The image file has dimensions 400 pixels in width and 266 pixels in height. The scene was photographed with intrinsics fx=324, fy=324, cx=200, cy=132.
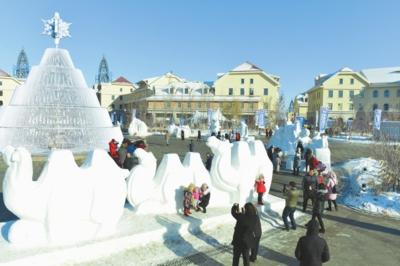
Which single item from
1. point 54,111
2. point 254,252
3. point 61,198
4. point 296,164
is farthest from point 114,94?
point 254,252

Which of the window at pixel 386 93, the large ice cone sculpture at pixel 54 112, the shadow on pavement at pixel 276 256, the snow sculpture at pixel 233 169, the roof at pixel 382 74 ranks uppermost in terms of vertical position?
the roof at pixel 382 74

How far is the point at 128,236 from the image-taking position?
6.92 m

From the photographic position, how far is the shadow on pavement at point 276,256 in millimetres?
6664

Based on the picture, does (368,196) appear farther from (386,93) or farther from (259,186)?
(386,93)

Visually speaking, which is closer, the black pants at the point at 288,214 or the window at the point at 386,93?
the black pants at the point at 288,214

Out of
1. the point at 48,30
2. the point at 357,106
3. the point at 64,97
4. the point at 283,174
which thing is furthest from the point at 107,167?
the point at 357,106

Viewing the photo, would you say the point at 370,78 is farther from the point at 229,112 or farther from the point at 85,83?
the point at 85,83

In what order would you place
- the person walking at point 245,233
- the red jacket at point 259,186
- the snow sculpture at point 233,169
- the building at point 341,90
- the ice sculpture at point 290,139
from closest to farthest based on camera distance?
the person walking at point 245,233
the snow sculpture at point 233,169
the red jacket at point 259,186
the ice sculpture at point 290,139
the building at point 341,90

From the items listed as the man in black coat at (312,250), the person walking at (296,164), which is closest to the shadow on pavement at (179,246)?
the man in black coat at (312,250)

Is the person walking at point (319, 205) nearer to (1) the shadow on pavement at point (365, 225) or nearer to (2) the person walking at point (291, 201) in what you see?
(2) the person walking at point (291, 201)

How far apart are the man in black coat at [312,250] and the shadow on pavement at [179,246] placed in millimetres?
2193

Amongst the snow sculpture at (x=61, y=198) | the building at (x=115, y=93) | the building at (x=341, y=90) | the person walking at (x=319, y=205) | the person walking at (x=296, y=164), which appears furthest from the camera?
the building at (x=115, y=93)

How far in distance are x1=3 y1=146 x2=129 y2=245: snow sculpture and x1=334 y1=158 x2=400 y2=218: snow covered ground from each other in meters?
8.31

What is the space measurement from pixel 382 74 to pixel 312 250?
67.6 m
